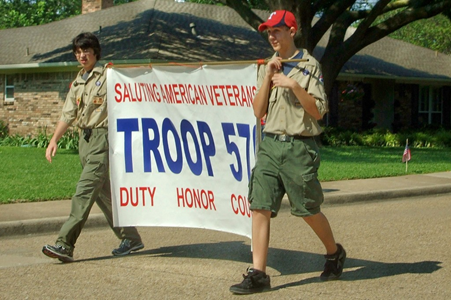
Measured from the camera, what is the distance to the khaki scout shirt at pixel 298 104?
5.56 meters

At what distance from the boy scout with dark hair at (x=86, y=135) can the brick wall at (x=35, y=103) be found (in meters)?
16.9

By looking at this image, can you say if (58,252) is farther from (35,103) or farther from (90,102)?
(35,103)

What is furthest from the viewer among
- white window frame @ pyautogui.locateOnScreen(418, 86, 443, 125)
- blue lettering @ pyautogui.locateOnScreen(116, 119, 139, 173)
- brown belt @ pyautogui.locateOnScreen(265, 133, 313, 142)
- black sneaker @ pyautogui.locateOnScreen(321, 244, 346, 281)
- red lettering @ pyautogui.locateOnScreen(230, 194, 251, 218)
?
white window frame @ pyautogui.locateOnScreen(418, 86, 443, 125)

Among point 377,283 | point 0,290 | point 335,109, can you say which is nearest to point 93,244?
point 0,290

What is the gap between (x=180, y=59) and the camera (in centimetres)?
2206

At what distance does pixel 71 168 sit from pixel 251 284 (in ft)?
31.9

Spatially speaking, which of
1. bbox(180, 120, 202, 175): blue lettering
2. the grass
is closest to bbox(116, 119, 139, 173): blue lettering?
bbox(180, 120, 202, 175): blue lettering

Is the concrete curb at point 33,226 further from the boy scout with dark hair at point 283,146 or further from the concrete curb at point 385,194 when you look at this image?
the concrete curb at point 385,194

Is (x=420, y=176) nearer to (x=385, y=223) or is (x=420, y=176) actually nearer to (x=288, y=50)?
(x=385, y=223)

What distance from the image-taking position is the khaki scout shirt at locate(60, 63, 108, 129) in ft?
22.6

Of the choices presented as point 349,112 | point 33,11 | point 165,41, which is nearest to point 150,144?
point 165,41

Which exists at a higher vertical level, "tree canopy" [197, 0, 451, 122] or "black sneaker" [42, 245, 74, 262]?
"tree canopy" [197, 0, 451, 122]

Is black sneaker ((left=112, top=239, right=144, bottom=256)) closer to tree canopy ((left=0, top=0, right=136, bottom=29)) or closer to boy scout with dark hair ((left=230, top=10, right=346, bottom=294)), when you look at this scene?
boy scout with dark hair ((left=230, top=10, right=346, bottom=294))

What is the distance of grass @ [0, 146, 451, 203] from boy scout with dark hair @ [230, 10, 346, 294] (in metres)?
5.67
